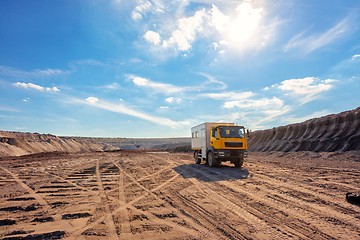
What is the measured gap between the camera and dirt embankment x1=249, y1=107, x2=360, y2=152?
2580cm

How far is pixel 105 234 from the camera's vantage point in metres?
4.90

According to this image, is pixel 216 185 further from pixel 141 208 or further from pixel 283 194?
pixel 141 208

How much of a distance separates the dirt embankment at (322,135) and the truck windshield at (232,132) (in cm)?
1422

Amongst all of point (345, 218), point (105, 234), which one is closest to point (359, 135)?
point (345, 218)

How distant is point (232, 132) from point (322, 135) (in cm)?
1869

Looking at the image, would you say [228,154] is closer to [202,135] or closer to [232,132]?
[232,132]

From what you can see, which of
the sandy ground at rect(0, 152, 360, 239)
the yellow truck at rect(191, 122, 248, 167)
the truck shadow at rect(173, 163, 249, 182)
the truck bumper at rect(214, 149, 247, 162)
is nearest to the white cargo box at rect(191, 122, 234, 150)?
the yellow truck at rect(191, 122, 248, 167)

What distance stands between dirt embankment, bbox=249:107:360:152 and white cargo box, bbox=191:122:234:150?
48.7ft

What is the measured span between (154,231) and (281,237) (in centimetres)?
236

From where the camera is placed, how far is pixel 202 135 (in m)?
19.3

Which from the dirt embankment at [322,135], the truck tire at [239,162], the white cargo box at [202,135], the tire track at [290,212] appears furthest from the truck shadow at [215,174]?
the dirt embankment at [322,135]

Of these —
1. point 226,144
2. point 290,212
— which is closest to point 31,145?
point 226,144

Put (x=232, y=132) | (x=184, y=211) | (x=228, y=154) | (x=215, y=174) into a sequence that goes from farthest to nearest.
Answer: (x=232, y=132), (x=228, y=154), (x=215, y=174), (x=184, y=211)

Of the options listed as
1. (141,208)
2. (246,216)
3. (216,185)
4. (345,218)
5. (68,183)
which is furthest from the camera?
(68,183)
